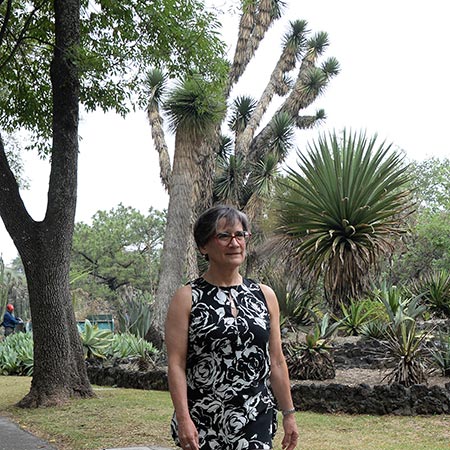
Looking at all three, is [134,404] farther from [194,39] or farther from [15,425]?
[194,39]

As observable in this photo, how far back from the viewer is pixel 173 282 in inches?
876

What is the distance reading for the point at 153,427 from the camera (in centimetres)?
892

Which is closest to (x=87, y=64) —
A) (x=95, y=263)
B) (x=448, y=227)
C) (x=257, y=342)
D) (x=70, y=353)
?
(x=70, y=353)

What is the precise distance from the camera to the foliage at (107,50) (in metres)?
12.7

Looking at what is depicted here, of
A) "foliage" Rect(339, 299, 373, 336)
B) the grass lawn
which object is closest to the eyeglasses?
the grass lawn

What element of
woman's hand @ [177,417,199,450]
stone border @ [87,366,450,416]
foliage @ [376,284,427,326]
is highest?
foliage @ [376,284,427,326]

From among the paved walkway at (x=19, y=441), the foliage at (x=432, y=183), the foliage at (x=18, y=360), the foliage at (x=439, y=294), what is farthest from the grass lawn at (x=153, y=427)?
the foliage at (x=432, y=183)

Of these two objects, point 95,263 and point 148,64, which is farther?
point 95,263

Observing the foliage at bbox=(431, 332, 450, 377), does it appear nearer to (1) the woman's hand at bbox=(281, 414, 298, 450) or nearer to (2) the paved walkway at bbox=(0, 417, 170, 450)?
(2) the paved walkway at bbox=(0, 417, 170, 450)

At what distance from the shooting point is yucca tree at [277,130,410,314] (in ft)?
53.7

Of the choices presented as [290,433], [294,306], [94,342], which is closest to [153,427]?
[290,433]

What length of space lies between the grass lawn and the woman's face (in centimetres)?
454

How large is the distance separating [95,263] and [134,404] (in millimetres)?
45094

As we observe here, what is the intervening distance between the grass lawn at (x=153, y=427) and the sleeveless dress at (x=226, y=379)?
446 cm
